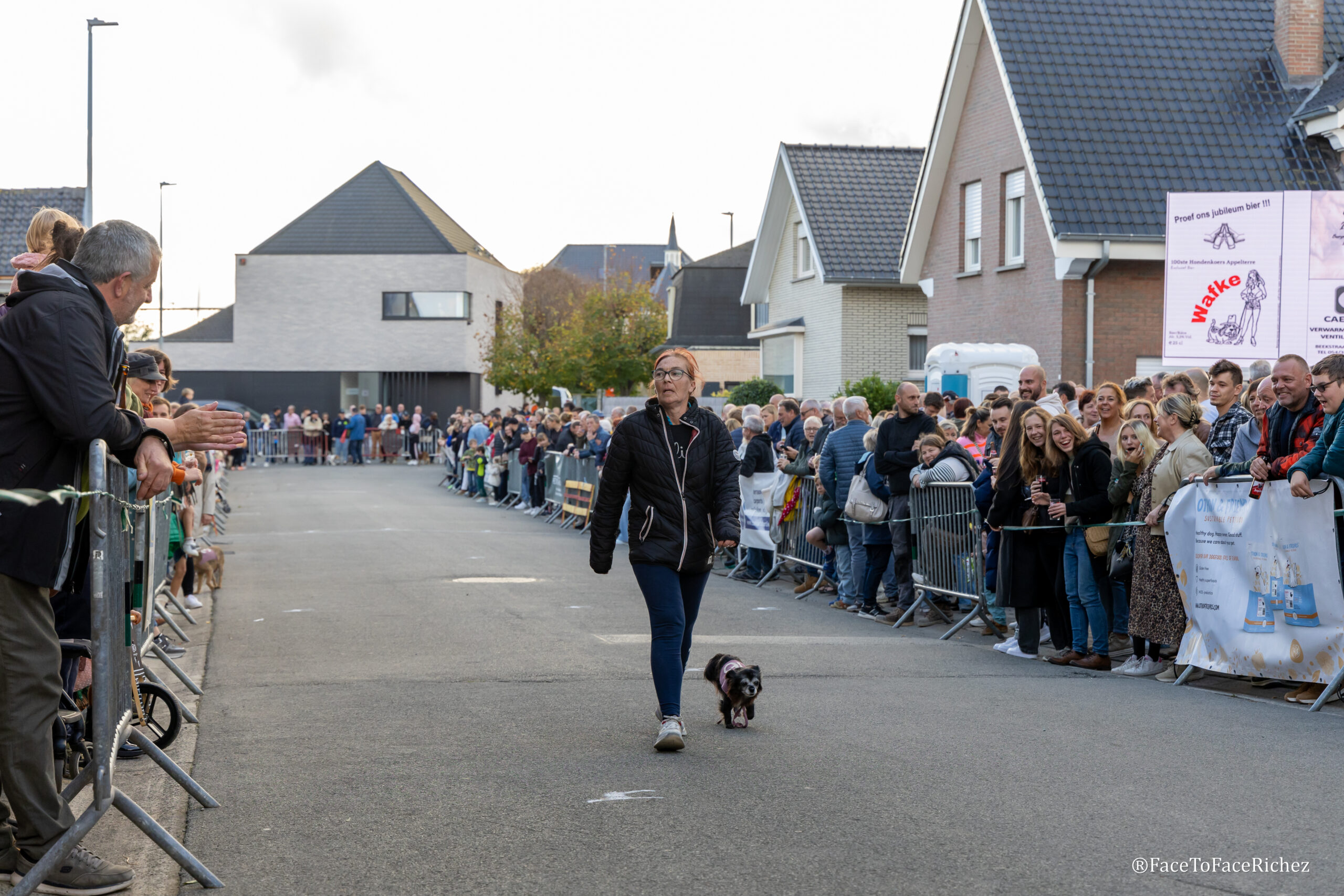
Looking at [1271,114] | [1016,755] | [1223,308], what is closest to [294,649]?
[1016,755]

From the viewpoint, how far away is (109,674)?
167 inches

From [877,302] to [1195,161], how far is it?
10.4 metres

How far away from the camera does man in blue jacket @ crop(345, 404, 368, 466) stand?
4700 cm

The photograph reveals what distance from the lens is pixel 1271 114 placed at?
24.5m

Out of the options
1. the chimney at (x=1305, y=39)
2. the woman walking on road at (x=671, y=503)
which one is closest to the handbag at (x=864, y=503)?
the woman walking on road at (x=671, y=503)

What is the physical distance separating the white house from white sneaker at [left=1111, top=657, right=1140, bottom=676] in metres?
50.4

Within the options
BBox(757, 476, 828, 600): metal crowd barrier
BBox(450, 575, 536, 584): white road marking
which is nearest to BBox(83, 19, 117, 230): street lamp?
BBox(450, 575, 536, 584): white road marking

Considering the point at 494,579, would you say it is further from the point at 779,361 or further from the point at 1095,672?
the point at 779,361

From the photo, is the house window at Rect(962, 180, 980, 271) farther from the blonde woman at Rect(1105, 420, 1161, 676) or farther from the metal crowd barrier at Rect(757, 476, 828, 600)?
the blonde woman at Rect(1105, 420, 1161, 676)

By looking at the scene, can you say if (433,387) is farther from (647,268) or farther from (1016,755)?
(647,268)

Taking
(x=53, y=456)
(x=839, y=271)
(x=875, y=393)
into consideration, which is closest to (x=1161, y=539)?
(x=53, y=456)

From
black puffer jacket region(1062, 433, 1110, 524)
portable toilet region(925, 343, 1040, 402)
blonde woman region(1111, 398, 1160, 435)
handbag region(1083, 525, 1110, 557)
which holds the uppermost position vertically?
portable toilet region(925, 343, 1040, 402)

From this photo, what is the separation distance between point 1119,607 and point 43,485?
783cm

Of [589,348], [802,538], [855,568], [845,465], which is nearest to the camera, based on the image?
[855,568]
